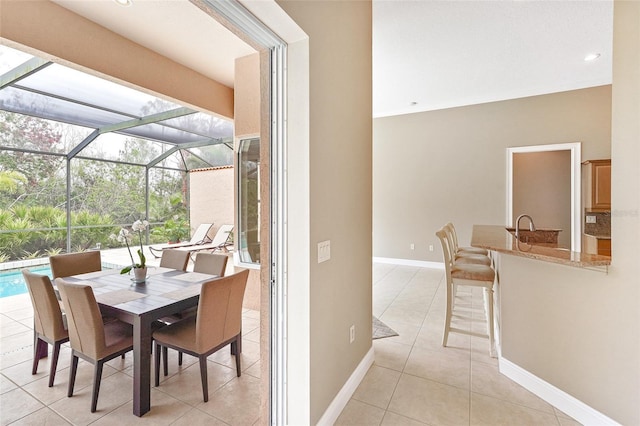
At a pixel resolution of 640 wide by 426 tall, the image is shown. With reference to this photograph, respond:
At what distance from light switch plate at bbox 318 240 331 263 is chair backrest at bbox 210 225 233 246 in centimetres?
593

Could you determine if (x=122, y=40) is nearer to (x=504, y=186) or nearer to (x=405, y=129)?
(x=405, y=129)

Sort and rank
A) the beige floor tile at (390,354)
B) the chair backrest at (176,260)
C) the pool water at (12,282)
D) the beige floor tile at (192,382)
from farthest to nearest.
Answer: the pool water at (12,282), the chair backrest at (176,260), the beige floor tile at (390,354), the beige floor tile at (192,382)

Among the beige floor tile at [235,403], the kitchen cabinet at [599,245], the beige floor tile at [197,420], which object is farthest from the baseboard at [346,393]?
the kitchen cabinet at [599,245]

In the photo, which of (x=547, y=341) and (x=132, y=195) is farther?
(x=132, y=195)

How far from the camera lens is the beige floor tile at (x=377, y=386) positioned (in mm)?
1974

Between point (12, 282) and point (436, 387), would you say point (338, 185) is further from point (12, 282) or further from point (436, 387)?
point (12, 282)

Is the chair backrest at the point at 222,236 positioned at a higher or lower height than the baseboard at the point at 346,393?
higher

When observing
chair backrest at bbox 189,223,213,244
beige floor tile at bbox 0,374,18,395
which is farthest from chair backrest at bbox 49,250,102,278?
chair backrest at bbox 189,223,213,244

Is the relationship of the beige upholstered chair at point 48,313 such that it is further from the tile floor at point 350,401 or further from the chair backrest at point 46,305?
the tile floor at point 350,401

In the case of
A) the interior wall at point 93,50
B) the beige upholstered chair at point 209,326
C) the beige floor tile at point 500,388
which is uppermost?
the interior wall at point 93,50

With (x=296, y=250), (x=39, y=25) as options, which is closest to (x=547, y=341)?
(x=296, y=250)

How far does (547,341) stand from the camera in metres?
1.97

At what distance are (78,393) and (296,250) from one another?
200cm

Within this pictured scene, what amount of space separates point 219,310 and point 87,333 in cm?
81
